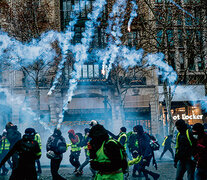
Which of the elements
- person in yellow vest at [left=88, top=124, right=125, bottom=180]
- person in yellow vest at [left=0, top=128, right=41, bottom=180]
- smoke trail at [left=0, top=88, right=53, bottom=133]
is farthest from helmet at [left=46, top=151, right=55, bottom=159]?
smoke trail at [left=0, top=88, right=53, bottom=133]

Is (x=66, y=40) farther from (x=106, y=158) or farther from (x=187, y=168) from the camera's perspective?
(x=106, y=158)

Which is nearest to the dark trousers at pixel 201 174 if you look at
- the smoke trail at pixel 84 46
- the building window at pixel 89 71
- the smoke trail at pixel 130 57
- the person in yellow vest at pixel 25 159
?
the person in yellow vest at pixel 25 159

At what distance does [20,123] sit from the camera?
72.4 feet

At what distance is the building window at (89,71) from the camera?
920 inches

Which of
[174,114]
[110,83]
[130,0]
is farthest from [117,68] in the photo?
[174,114]

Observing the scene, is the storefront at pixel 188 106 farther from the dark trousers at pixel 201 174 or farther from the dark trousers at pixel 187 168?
the dark trousers at pixel 201 174

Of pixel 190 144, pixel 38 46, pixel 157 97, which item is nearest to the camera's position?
pixel 190 144

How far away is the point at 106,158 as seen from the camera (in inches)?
146

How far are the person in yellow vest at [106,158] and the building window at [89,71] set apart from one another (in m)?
19.6

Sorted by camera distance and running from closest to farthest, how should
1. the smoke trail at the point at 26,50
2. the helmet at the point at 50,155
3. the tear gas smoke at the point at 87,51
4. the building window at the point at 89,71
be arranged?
1. the helmet at the point at 50,155
2. the smoke trail at the point at 26,50
3. the tear gas smoke at the point at 87,51
4. the building window at the point at 89,71

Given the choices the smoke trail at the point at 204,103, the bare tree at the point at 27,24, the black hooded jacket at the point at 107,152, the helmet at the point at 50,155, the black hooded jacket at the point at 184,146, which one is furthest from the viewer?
the smoke trail at the point at 204,103

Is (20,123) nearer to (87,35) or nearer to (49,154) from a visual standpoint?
(87,35)

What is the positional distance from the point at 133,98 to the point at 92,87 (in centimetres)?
378

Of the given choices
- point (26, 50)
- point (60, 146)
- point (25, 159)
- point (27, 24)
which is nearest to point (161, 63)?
point (26, 50)
